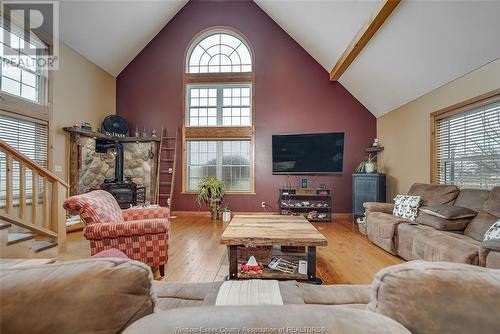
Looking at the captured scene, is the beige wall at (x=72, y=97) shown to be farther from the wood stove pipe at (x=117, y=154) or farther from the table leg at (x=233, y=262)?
the table leg at (x=233, y=262)

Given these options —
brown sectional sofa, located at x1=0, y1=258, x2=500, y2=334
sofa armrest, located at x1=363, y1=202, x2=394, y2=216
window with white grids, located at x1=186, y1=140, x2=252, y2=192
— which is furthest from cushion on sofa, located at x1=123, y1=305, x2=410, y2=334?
window with white grids, located at x1=186, y1=140, x2=252, y2=192

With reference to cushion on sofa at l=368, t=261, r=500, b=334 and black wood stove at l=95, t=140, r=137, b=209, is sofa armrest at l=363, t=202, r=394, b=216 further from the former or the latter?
black wood stove at l=95, t=140, r=137, b=209

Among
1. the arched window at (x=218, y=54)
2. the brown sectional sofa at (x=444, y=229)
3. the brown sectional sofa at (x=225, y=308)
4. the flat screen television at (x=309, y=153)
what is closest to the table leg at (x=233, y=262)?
the brown sectional sofa at (x=225, y=308)

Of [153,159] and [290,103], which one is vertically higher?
[290,103]

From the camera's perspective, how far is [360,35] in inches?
149

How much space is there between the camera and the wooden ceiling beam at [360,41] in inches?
123

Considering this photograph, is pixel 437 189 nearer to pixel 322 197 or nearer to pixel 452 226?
pixel 452 226

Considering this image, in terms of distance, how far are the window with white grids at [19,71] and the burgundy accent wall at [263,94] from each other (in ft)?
6.70

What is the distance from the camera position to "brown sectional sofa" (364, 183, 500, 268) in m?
2.17

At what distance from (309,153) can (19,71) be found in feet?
17.3

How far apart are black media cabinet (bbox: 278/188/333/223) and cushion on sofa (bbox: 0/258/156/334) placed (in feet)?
16.3

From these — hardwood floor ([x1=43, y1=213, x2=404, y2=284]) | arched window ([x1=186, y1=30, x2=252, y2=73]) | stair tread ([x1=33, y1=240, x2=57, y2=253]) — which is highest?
arched window ([x1=186, y1=30, x2=252, y2=73])

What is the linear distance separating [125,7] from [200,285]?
5480 mm

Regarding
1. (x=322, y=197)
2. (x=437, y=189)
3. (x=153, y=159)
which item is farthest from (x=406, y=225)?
(x=153, y=159)
